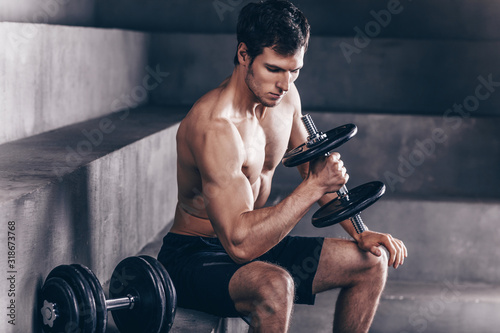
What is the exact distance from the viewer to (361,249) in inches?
75.1

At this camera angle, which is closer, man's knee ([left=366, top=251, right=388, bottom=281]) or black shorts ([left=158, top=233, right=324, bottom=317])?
black shorts ([left=158, top=233, right=324, bottom=317])

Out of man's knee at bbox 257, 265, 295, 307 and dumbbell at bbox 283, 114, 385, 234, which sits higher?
dumbbell at bbox 283, 114, 385, 234

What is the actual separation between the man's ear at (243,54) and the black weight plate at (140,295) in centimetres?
→ 60

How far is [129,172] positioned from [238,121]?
0.77 meters

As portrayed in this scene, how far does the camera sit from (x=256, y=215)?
1.66m

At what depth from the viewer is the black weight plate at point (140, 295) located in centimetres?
166

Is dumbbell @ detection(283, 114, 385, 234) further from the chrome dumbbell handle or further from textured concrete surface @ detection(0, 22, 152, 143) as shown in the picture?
textured concrete surface @ detection(0, 22, 152, 143)

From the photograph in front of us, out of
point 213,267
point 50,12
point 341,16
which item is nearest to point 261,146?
point 213,267

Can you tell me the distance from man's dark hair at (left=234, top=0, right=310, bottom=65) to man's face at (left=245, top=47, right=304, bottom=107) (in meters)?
0.02

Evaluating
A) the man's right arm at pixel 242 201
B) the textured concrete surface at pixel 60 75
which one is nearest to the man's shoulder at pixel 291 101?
the man's right arm at pixel 242 201

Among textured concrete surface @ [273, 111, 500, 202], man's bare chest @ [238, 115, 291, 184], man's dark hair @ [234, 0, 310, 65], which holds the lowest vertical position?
textured concrete surface @ [273, 111, 500, 202]

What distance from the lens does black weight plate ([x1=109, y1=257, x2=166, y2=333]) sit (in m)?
1.66

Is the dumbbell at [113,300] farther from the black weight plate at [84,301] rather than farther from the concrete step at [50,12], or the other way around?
the concrete step at [50,12]

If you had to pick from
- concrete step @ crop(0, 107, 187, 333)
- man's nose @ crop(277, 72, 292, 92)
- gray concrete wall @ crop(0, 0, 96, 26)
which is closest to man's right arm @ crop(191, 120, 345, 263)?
man's nose @ crop(277, 72, 292, 92)
